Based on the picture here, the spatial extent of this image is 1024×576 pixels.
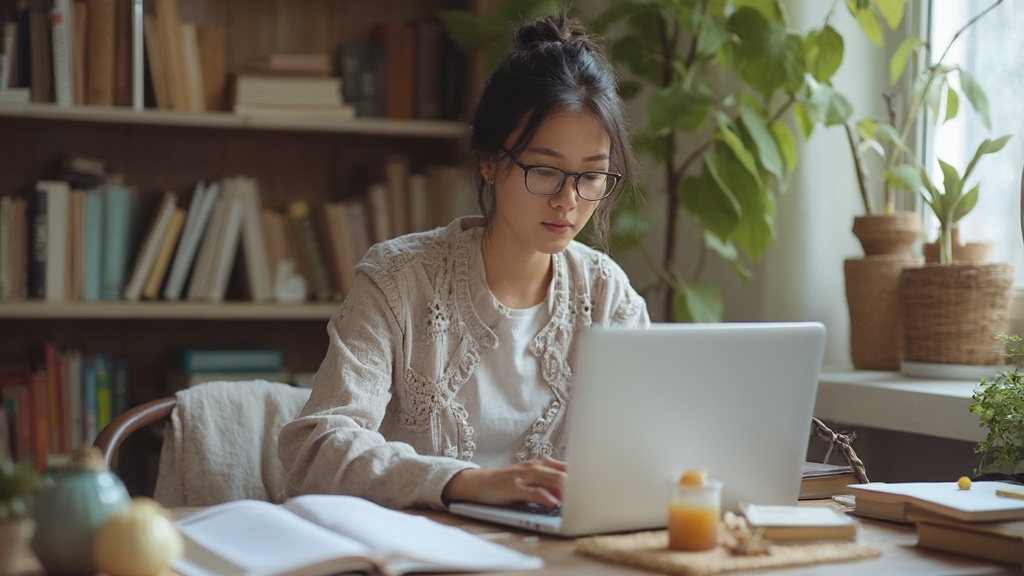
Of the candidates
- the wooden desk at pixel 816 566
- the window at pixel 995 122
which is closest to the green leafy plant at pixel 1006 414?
the wooden desk at pixel 816 566

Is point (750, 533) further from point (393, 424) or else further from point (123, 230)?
point (123, 230)

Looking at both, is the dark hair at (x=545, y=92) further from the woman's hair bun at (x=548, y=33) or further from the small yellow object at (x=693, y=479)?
the small yellow object at (x=693, y=479)

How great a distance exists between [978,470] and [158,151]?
215 cm

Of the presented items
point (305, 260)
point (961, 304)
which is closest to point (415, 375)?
point (961, 304)

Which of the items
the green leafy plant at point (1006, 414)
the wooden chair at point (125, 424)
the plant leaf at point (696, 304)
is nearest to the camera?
the green leafy plant at point (1006, 414)

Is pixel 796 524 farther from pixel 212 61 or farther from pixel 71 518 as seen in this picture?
pixel 212 61

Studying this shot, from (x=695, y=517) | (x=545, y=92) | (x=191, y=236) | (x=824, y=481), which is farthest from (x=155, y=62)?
(x=695, y=517)

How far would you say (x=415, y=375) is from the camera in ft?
5.29

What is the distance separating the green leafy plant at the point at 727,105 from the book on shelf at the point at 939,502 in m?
0.98

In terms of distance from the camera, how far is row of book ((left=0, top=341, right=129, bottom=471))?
101 inches

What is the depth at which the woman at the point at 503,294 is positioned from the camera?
1593 mm

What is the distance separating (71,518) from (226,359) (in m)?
1.86

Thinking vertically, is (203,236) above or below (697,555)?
above

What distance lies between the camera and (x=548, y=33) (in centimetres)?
173
